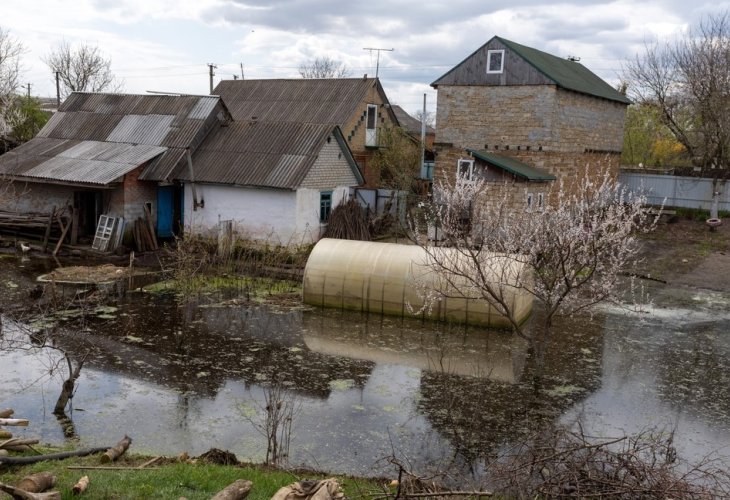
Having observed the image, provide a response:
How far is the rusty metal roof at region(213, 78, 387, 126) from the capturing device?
29812 mm

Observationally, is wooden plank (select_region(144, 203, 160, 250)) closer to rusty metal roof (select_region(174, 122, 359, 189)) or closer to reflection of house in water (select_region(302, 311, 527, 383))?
rusty metal roof (select_region(174, 122, 359, 189))

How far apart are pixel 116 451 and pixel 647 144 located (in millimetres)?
39775

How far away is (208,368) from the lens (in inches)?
448

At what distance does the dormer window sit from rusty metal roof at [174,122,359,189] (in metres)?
6.37

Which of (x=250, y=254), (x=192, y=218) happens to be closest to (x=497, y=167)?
(x=250, y=254)

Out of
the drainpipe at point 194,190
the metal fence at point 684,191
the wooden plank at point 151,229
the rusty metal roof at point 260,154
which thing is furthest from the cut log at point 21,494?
the metal fence at point 684,191

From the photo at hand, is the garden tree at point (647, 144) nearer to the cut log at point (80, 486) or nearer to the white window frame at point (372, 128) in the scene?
the white window frame at point (372, 128)

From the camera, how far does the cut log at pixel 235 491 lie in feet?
20.6

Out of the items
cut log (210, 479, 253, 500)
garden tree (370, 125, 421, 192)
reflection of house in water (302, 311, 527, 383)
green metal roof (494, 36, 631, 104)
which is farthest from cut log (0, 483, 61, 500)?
garden tree (370, 125, 421, 192)

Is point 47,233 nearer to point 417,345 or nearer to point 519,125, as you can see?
point 417,345

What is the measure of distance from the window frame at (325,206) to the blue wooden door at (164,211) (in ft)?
17.3

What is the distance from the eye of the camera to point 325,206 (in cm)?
2206

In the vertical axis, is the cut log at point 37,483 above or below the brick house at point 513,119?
below

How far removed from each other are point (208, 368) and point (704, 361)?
9.29 metres
